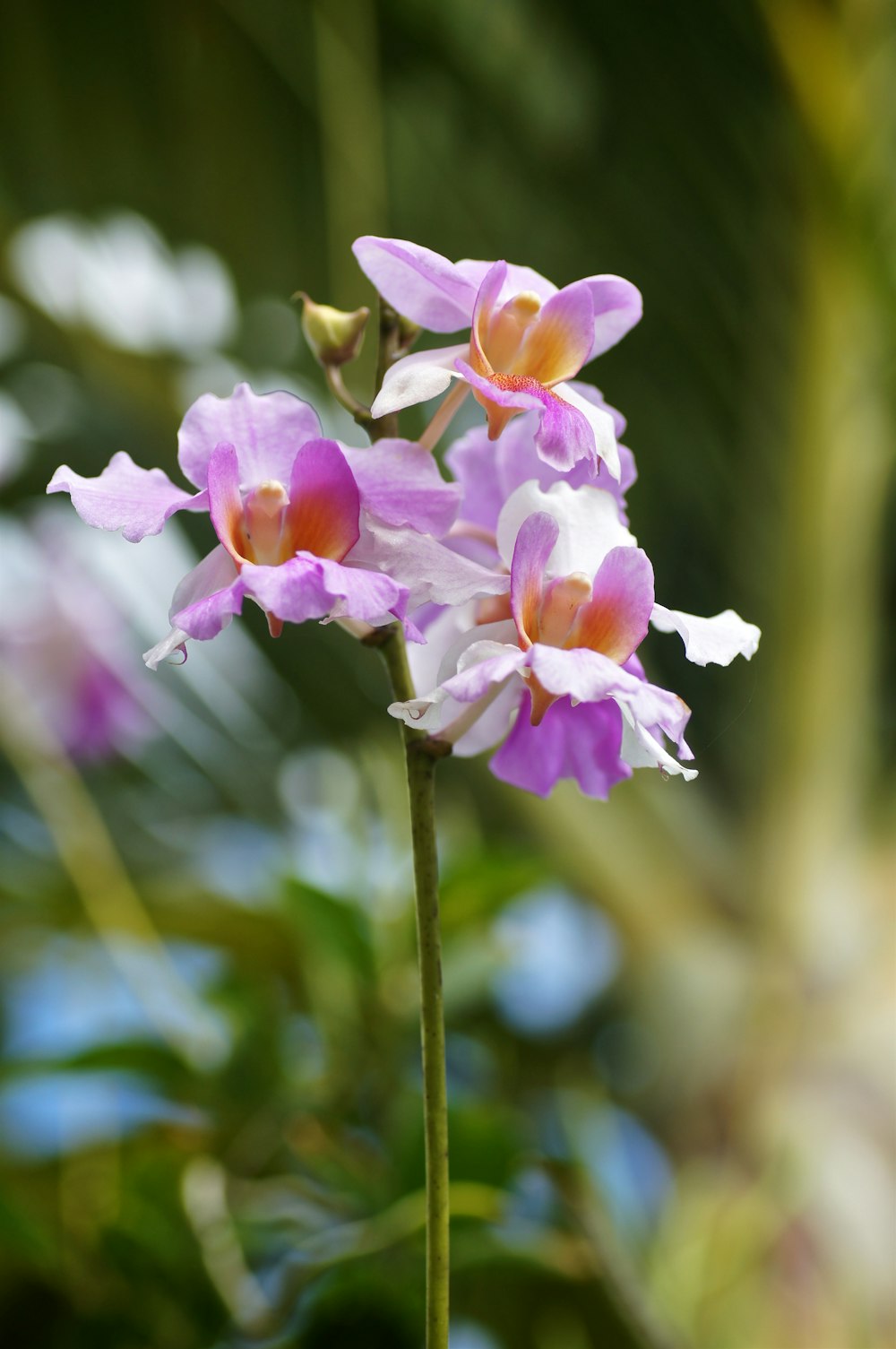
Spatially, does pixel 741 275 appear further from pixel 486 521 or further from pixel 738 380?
pixel 486 521

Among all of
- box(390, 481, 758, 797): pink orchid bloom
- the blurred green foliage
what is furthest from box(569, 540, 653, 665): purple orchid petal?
the blurred green foliage

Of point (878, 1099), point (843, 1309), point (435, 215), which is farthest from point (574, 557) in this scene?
point (435, 215)

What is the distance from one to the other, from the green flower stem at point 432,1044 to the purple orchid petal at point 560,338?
66 mm

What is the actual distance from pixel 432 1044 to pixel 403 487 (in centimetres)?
7

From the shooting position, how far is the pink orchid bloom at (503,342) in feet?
0.51

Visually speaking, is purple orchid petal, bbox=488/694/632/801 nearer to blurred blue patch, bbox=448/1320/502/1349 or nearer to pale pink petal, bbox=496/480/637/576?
pale pink petal, bbox=496/480/637/576

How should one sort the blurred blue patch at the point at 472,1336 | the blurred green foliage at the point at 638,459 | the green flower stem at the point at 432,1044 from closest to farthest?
the green flower stem at the point at 432,1044 → the blurred blue patch at the point at 472,1336 → the blurred green foliage at the point at 638,459

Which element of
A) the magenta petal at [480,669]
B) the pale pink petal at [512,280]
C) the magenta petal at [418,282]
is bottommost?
the magenta petal at [480,669]

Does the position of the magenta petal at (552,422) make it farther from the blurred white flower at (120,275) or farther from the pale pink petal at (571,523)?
the blurred white flower at (120,275)

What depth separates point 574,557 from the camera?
0.17 metres

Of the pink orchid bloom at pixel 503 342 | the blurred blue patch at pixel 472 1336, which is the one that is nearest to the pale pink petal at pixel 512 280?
the pink orchid bloom at pixel 503 342

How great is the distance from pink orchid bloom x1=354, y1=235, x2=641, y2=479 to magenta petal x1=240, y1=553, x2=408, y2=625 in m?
0.03

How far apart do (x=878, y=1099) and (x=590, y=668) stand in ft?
3.21

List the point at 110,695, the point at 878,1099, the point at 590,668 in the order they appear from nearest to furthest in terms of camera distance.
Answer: the point at 590,668 → the point at 110,695 → the point at 878,1099
